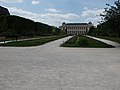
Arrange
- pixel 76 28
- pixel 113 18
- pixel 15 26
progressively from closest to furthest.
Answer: pixel 113 18 → pixel 15 26 → pixel 76 28

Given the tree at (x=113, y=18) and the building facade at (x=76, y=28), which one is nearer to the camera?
the tree at (x=113, y=18)

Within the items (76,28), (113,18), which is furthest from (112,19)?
(76,28)

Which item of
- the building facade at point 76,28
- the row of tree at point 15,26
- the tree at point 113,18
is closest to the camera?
the tree at point 113,18

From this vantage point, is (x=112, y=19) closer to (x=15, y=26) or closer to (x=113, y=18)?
(x=113, y=18)

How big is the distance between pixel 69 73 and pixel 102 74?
1.20 metres

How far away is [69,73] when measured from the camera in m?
8.73

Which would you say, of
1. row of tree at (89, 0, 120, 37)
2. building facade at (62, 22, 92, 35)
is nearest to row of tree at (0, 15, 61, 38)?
row of tree at (89, 0, 120, 37)

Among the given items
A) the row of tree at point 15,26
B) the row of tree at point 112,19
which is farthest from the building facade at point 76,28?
the row of tree at point 112,19

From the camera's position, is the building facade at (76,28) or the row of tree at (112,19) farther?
the building facade at (76,28)

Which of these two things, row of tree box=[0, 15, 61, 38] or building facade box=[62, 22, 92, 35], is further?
building facade box=[62, 22, 92, 35]

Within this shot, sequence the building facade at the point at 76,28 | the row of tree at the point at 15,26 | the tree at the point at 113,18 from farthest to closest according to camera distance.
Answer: the building facade at the point at 76,28, the row of tree at the point at 15,26, the tree at the point at 113,18

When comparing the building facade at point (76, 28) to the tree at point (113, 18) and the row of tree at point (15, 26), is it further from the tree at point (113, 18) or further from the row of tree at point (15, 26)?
the tree at point (113, 18)

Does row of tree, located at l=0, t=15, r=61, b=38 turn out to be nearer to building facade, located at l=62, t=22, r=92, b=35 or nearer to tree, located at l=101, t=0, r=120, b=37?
tree, located at l=101, t=0, r=120, b=37

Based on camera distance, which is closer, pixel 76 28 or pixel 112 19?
pixel 112 19
